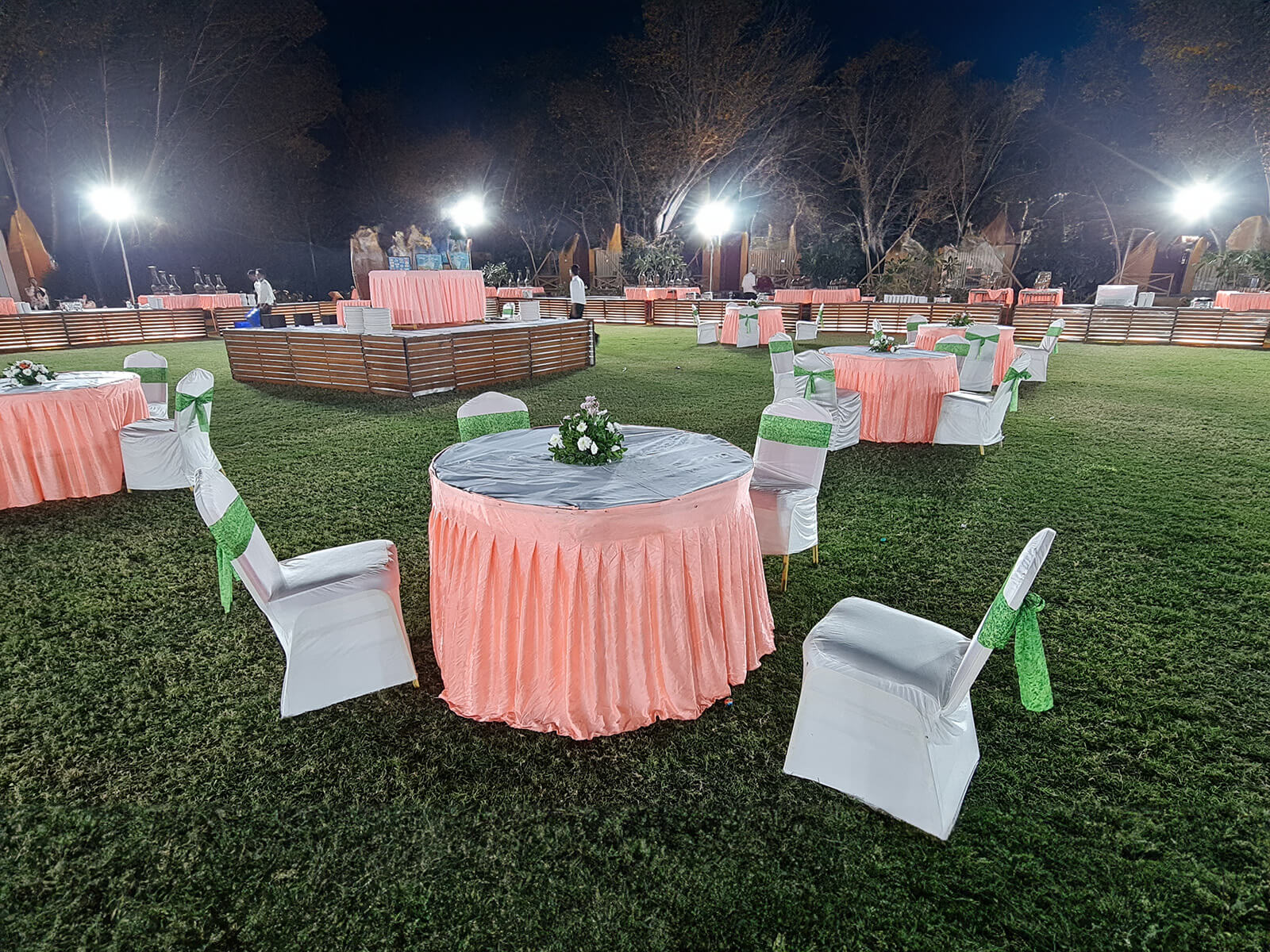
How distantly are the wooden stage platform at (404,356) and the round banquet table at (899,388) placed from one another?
5.85m

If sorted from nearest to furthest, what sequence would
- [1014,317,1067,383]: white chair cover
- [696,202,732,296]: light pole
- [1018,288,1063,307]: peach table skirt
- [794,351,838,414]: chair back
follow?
1. [794,351,838,414]: chair back
2. [1014,317,1067,383]: white chair cover
3. [1018,288,1063,307]: peach table skirt
4. [696,202,732,296]: light pole

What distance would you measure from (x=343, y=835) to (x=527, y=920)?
Result: 28.5 inches

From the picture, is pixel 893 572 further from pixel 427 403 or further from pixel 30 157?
pixel 30 157

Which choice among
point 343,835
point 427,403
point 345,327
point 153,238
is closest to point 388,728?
point 343,835

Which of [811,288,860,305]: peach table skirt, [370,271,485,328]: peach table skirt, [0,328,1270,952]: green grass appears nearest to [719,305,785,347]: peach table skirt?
[811,288,860,305]: peach table skirt

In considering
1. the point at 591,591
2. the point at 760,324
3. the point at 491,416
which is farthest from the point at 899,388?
the point at 760,324

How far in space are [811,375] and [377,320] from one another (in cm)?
715

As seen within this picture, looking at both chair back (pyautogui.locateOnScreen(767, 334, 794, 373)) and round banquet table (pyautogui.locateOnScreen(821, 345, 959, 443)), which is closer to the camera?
round banquet table (pyautogui.locateOnScreen(821, 345, 959, 443))

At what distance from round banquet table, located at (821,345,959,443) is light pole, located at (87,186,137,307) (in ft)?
73.7

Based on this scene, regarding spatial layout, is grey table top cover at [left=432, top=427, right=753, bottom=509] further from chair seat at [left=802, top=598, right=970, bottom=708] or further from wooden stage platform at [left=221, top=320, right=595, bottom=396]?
wooden stage platform at [left=221, top=320, right=595, bottom=396]

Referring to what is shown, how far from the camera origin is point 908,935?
172 cm

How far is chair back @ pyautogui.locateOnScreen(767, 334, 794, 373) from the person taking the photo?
700cm

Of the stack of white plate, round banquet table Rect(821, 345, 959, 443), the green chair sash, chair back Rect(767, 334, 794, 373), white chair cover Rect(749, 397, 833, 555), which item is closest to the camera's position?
white chair cover Rect(749, 397, 833, 555)

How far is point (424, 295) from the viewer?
1077cm
